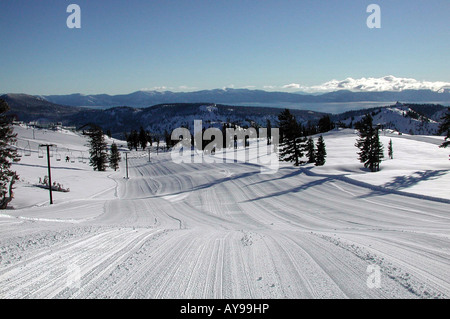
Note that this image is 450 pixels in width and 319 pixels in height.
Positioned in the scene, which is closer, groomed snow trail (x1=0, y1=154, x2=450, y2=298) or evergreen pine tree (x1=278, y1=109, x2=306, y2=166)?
groomed snow trail (x1=0, y1=154, x2=450, y2=298)

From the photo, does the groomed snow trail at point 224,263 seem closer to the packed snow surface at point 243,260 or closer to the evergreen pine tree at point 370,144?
the packed snow surface at point 243,260

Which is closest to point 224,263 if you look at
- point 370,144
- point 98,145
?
point 370,144

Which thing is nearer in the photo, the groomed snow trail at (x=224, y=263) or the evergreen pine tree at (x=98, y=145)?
the groomed snow trail at (x=224, y=263)

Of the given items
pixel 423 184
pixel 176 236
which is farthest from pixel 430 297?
pixel 423 184

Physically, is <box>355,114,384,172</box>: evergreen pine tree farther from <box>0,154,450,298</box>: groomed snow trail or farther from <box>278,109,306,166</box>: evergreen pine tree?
<box>0,154,450,298</box>: groomed snow trail

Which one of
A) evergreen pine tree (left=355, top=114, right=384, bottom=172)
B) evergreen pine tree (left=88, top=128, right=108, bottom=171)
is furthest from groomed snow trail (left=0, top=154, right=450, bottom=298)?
evergreen pine tree (left=88, top=128, right=108, bottom=171)

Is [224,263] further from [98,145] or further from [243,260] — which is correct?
[98,145]

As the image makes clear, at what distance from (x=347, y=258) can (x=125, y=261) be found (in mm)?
5172


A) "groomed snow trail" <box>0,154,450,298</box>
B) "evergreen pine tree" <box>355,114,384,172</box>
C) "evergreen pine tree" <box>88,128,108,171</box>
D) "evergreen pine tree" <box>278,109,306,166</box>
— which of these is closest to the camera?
"groomed snow trail" <box>0,154,450,298</box>

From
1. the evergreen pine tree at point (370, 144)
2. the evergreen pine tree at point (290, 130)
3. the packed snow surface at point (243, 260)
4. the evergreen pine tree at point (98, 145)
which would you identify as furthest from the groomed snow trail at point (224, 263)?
the evergreen pine tree at point (98, 145)

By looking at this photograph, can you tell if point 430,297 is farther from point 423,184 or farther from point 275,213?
point 423,184

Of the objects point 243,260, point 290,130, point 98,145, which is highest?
point 290,130

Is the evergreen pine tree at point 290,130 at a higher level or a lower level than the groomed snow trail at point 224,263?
higher
